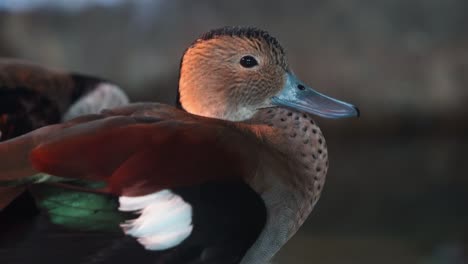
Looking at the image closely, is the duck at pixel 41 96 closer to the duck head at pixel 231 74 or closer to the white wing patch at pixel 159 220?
the duck head at pixel 231 74

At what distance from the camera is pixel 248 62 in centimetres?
207

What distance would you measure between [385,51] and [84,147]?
191 inches

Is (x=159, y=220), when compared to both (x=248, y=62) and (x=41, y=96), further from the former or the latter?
(x=41, y=96)

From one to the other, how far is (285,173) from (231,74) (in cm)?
28

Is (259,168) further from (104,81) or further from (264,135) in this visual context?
(104,81)

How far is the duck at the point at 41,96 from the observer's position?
2705 mm

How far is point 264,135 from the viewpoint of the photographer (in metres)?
1.98

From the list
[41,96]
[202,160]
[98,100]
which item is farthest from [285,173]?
[98,100]

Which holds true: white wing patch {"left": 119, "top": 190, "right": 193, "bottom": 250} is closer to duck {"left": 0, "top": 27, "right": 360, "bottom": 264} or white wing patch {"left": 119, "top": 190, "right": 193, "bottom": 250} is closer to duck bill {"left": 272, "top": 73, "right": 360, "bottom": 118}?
duck {"left": 0, "top": 27, "right": 360, "bottom": 264}

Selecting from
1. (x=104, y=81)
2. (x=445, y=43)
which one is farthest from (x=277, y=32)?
(x=104, y=81)

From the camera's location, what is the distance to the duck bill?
83.0 inches

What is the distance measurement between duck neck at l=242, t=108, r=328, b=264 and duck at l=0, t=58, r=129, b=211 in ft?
2.85

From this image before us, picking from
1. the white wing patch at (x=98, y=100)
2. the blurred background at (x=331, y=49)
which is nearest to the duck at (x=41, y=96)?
the white wing patch at (x=98, y=100)

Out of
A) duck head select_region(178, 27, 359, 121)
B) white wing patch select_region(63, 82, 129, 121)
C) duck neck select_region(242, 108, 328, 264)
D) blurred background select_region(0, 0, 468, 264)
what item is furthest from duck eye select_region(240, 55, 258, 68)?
blurred background select_region(0, 0, 468, 264)
